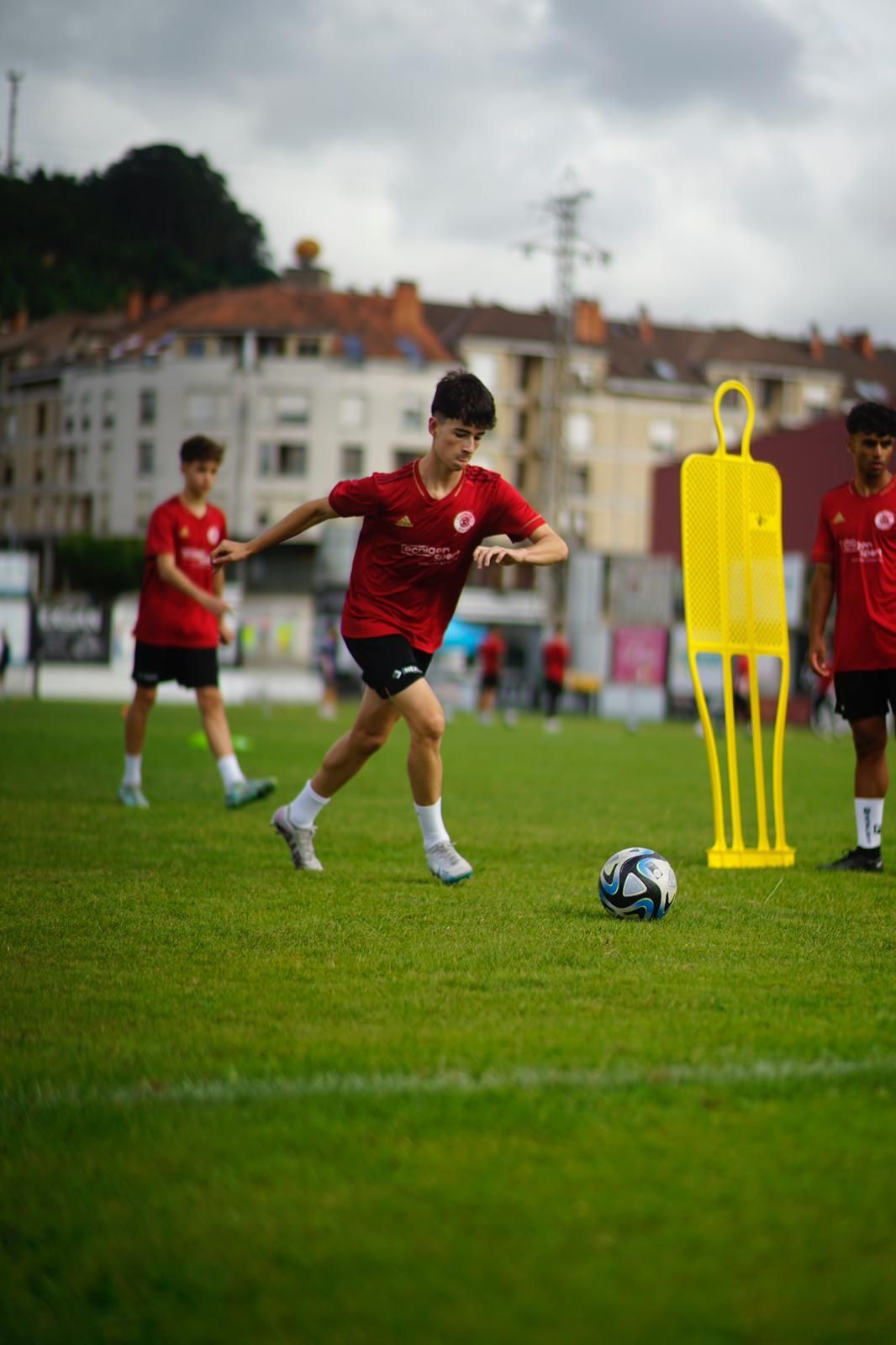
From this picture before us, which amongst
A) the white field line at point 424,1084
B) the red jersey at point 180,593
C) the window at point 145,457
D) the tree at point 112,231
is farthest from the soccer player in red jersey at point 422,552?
the window at point 145,457

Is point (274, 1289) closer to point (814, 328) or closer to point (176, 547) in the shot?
point (176, 547)

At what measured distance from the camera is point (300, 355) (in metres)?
74.9

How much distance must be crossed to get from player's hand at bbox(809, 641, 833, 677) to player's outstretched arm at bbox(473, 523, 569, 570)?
209 centimetres

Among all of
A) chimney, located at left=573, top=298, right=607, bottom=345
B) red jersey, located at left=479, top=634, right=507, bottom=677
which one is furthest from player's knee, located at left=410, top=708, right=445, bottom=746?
Result: chimney, located at left=573, top=298, right=607, bottom=345

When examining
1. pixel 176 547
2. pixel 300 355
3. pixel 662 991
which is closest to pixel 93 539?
pixel 300 355

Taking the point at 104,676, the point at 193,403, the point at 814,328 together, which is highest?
the point at 814,328

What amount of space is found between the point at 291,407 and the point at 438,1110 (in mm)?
72609

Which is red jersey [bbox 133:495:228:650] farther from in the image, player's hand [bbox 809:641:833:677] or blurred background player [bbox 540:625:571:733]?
blurred background player [bbox 540:625:571:733]

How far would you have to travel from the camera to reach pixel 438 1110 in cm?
348

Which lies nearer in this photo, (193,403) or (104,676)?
(104,676)

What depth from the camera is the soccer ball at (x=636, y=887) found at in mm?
6430

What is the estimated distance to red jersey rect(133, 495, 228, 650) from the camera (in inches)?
424

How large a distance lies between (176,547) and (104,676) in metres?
28.6

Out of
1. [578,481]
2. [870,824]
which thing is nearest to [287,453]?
[578,481]
